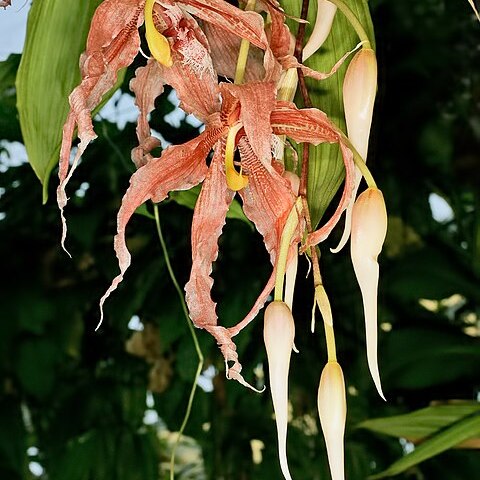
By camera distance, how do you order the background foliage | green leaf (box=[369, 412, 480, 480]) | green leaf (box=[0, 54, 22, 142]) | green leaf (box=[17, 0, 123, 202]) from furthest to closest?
the background foliage
green leaf (box=[0, 54, 22, 142])
green leaf (box=[369, 412, 480, 480])
green leaf (box=[17, 0, 123, 202])

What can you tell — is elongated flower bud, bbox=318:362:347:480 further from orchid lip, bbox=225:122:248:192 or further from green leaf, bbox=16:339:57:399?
green leaf, bbox=16:339:57:399

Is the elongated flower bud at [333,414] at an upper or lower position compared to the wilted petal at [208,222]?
lower

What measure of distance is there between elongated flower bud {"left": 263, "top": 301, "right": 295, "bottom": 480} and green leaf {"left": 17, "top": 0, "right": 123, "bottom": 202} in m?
0.17

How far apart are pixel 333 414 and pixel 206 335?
570mm

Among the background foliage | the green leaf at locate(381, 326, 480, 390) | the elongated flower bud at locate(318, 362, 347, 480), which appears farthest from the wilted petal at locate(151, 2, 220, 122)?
the green leaf at locate(381, 326, 480, 390)

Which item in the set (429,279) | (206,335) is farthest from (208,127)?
(429,279)

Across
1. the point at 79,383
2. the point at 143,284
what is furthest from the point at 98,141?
the point at 79,383

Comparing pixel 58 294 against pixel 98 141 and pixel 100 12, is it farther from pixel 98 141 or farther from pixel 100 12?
pixel 100 12

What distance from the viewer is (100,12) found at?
347 millimetres

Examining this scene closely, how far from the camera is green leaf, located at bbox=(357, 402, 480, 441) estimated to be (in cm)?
75

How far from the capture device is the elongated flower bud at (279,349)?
312mm

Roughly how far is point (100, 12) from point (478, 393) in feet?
2.61

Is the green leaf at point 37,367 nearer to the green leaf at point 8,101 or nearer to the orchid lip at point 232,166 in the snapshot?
the green leaf at point 8,101

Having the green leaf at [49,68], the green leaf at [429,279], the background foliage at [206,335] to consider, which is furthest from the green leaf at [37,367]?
the green leaf at [49,68]
